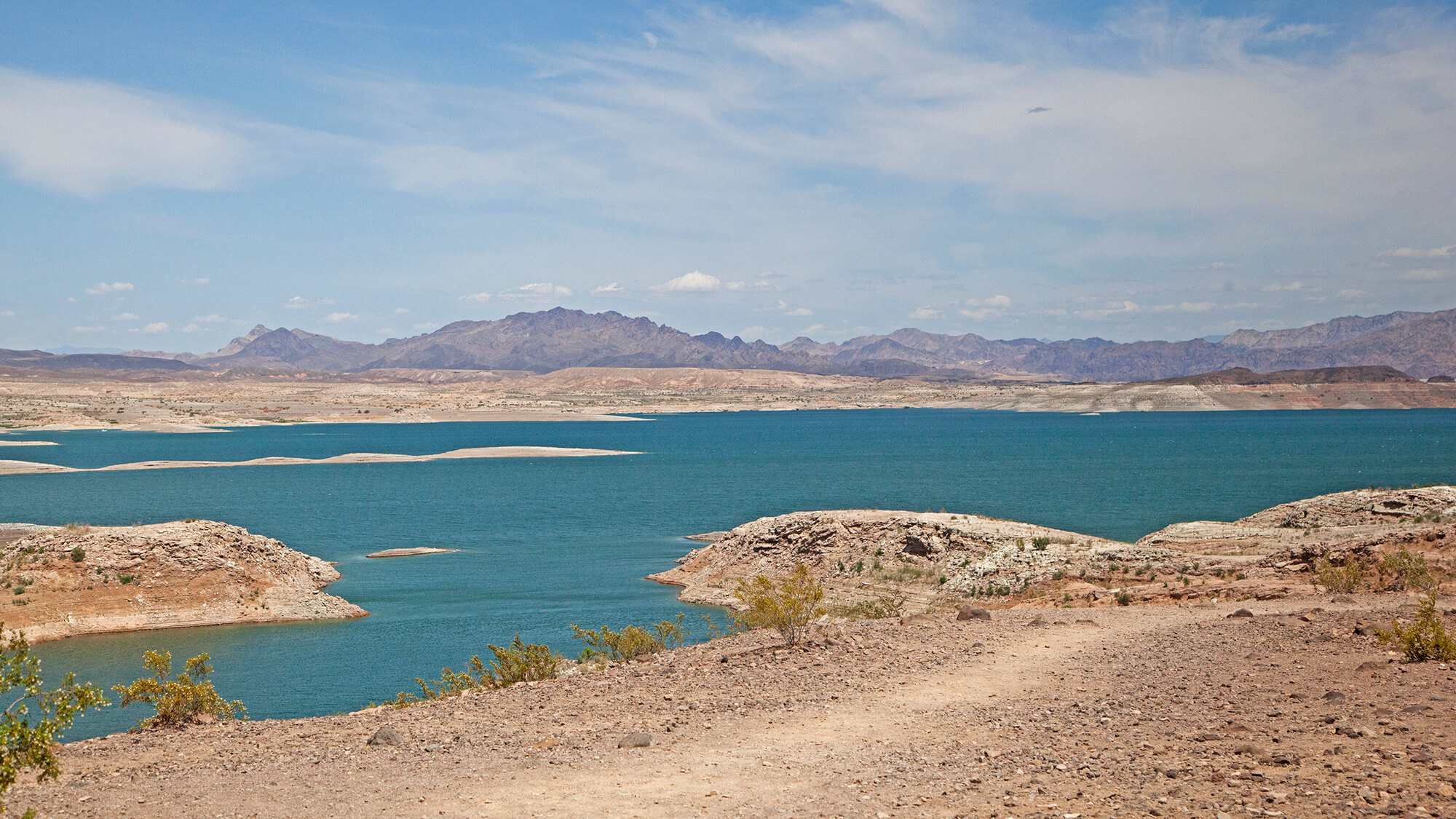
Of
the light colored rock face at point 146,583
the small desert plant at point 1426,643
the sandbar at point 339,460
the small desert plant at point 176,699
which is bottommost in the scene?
the sandbar at point 339,460

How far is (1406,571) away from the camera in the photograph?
2258 centimetres

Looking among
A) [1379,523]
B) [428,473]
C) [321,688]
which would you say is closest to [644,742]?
[321,688]

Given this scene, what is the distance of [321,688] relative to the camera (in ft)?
84.1

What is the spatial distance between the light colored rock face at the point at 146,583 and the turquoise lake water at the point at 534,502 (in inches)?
38.8

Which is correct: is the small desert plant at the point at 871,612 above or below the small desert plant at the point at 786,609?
below

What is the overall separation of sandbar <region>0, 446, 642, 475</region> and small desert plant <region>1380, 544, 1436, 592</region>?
9648 cm

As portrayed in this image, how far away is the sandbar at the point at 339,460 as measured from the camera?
3595 inches

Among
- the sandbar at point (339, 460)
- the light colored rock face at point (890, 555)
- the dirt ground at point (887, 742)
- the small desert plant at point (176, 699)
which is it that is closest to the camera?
the dirt ground at point (887, 742)

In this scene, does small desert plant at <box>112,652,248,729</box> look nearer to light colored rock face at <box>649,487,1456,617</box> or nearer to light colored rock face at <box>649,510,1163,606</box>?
light colored rock face at <box>649,487,1456,617</box>

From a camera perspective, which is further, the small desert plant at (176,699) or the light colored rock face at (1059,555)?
the light colored rock face at (1059,555)

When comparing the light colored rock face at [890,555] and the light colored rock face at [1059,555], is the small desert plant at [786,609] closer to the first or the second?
the light colored rock face at [1059,555]

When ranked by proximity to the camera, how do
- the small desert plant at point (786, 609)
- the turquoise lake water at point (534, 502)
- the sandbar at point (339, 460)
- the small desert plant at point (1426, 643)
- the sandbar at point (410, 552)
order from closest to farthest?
1. the small desert plant at point (1426, 643)
2. the small desert plant at point (786, 609)
3. the turquoise lake water at point (534, 502)
4. the sandbar at point (410, 552)
5. the sandbar at point (339, 460)

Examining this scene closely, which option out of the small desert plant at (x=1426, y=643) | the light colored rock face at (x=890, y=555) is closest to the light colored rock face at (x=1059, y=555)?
the light colored rock face at (x=890, y=555)

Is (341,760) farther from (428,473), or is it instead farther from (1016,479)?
(428,473)
